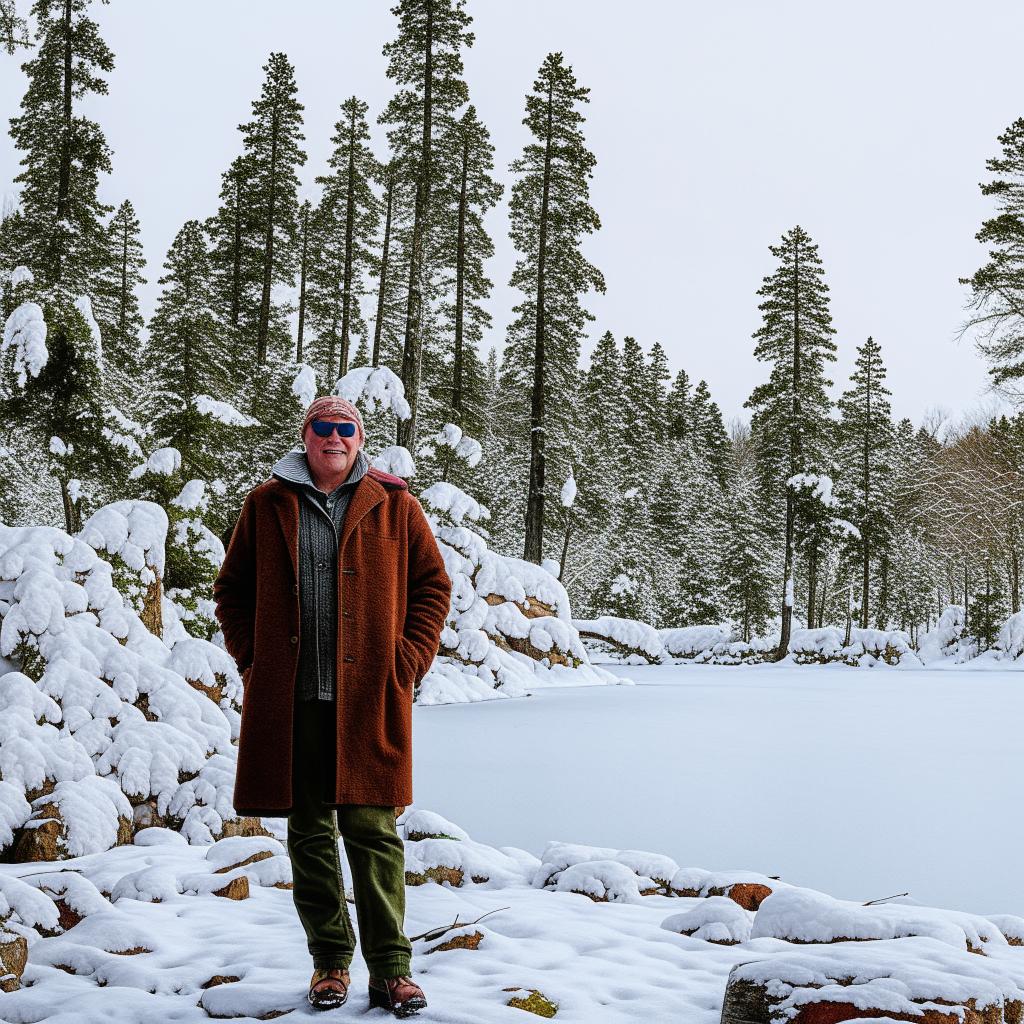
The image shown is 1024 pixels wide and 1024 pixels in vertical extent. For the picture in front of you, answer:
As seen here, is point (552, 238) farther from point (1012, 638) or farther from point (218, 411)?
point (1012, 638)

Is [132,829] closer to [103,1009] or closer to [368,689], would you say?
[103,1009]

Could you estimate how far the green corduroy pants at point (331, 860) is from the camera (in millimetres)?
2906

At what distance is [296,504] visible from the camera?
305 centimetres

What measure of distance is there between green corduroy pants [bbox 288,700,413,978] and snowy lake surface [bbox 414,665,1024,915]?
10.5 ft

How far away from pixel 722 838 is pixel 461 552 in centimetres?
1202

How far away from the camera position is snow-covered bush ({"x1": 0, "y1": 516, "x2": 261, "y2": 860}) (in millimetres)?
5609

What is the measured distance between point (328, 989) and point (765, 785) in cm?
587

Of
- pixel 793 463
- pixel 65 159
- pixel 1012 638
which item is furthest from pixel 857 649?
pixel 65 159

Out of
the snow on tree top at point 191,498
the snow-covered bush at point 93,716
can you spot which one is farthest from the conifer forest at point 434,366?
the snow-covered bush at point 93,716

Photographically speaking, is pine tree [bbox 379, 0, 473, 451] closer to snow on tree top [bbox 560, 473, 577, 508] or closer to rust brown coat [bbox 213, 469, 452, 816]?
snow on tree top [bbox 560, 473, 577, 508]

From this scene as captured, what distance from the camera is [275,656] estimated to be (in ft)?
9.68

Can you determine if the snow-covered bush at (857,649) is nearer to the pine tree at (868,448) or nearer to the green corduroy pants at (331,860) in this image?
the pine tree at (868,448)

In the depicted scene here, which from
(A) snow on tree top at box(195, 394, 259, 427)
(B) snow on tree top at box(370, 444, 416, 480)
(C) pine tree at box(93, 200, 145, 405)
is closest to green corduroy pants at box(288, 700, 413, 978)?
(B) snow on tree top at box(370, 444, 416, 480)

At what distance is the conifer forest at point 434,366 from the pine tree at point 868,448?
0.10 metres
